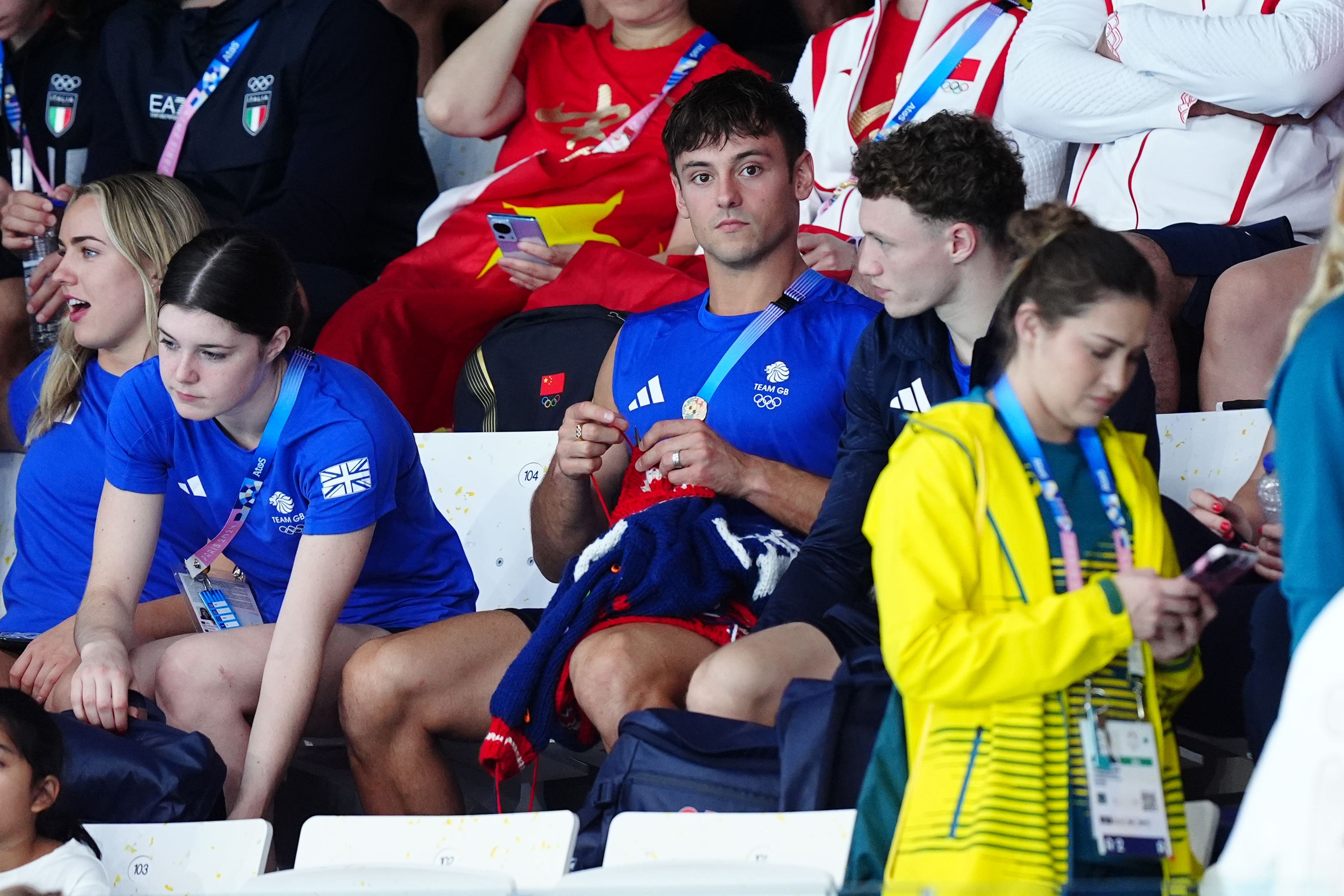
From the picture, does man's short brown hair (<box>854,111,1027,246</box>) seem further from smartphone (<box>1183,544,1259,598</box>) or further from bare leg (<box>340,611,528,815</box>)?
bare leg (<box>340,611,528,815</box>)

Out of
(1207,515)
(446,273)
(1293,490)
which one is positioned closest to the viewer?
(1293,490)

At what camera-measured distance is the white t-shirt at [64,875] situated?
6.64ft

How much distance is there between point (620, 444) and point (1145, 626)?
130 centimetres

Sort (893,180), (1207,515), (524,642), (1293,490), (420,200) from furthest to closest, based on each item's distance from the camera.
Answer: (420,200) < (524,642) < (893,180) < (1207,515) < (1293,490)

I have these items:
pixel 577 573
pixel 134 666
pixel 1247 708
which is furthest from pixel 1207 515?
pixel 134 666

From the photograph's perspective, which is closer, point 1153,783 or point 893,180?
point 1153,783

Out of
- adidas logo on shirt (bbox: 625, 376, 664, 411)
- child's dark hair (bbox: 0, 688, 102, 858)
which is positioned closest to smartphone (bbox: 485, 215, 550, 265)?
adidas logo on shirt (bbox: 625, 376, 664, 411)

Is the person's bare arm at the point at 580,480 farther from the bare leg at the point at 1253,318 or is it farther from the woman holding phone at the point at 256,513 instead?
the bare leg at the point at 1253,318

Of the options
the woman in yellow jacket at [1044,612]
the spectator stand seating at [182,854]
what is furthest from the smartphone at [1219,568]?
the spectator stand seating at [182,854]

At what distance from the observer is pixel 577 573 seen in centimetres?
243

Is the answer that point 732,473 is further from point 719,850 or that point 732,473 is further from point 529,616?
point 719,850

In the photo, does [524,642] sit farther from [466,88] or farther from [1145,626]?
[466,88]

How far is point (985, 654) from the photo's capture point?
1.57 meters

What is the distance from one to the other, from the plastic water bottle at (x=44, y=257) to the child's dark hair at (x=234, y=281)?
102cm
